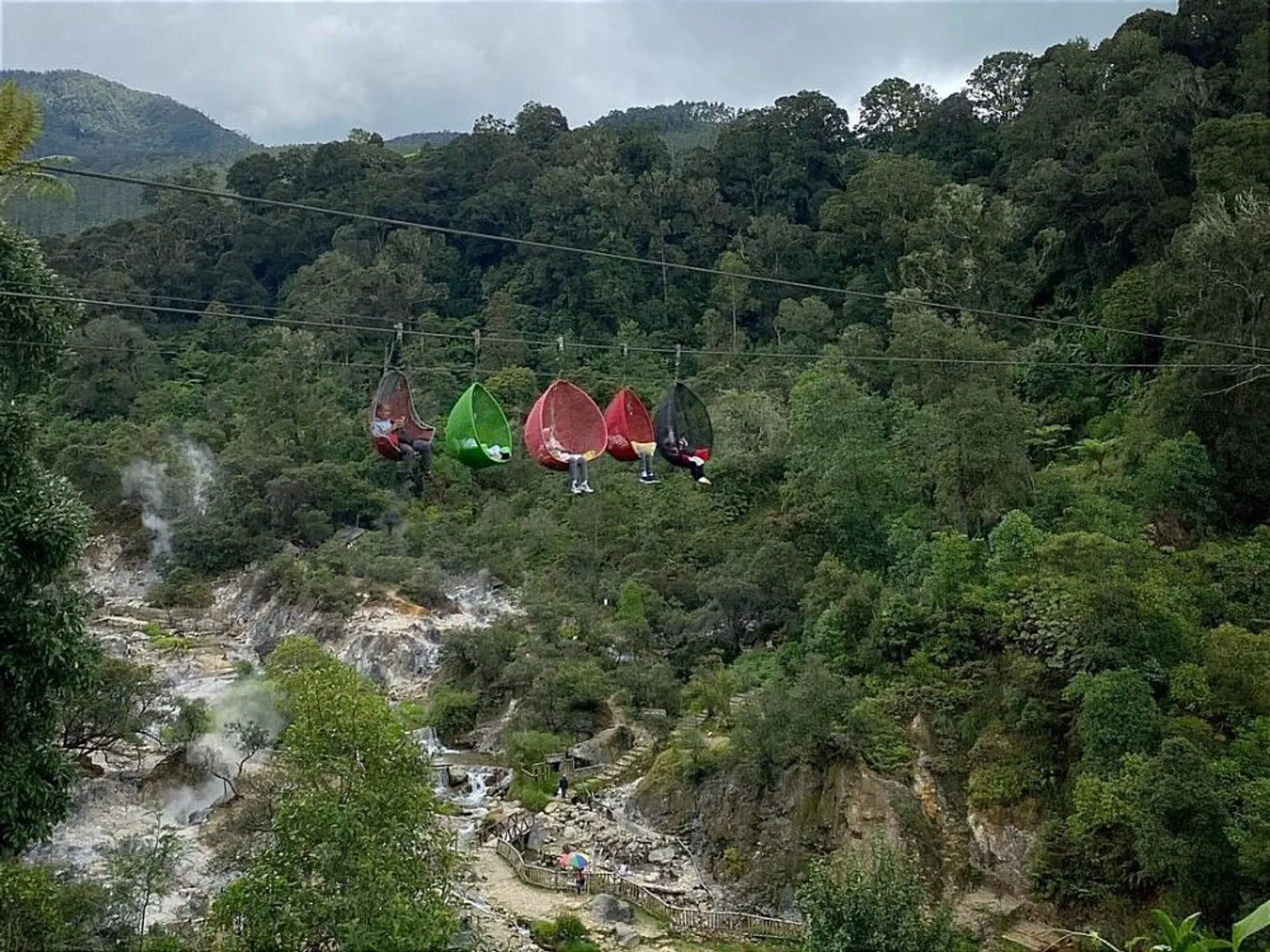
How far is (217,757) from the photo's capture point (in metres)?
12.8

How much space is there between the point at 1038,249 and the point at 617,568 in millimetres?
11440

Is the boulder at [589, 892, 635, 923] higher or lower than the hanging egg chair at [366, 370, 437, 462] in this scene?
lower

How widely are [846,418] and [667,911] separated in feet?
25.7

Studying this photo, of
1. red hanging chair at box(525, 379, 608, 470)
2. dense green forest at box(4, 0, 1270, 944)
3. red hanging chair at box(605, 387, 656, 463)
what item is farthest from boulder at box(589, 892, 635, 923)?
red hanging chair at box(525, 379, 608, 470)

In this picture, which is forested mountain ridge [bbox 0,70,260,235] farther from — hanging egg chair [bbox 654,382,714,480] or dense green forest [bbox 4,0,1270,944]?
hanging egg chair [bbox 654,382,714,480]

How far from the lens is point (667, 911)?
10.4 m

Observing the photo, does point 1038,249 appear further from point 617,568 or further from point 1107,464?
point 617,568

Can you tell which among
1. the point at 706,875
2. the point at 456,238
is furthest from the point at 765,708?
the point at 456,238

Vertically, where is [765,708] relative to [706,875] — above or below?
above

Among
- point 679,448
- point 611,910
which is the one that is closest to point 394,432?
point 679,448

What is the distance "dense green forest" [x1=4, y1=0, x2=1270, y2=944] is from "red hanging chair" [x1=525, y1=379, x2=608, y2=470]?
4.01 ft

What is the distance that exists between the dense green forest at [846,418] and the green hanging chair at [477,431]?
1.01 meters

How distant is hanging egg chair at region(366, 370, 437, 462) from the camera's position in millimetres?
7258

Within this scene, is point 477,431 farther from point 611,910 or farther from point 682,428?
point 611,910
